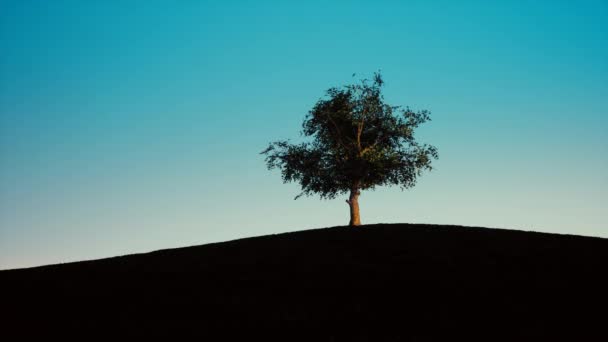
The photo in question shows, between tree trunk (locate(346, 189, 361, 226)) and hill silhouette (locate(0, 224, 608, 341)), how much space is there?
871cm

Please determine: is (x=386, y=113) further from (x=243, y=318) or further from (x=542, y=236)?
(x=243, y=318)

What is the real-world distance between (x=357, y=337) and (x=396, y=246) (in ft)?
47.7

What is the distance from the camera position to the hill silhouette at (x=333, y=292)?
15.4 metres

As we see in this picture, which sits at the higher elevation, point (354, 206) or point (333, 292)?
point (354, 206)

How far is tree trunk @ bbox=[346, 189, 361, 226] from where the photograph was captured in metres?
40.0

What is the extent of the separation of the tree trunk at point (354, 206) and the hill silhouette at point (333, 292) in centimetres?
871

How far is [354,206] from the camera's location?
1602 inches

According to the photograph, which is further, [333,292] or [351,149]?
[351,149]

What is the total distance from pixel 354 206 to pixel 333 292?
853 inches

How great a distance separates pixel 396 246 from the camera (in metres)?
28.3

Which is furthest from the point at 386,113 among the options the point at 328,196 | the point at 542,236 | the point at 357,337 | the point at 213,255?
the point at 357,337

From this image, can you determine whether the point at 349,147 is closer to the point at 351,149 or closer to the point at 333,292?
the point at 351,149

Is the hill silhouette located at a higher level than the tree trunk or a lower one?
lower

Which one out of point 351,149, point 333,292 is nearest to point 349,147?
point 351,149
